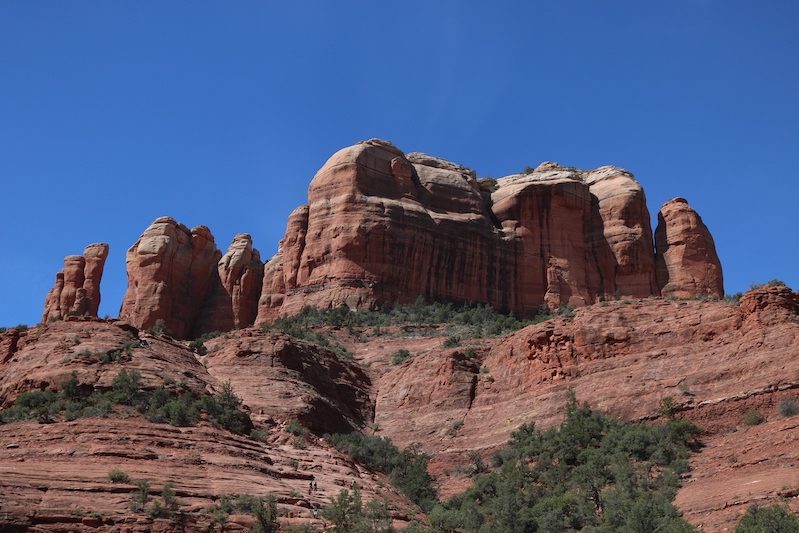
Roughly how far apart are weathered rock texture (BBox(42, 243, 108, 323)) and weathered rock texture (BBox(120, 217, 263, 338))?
2.97 m

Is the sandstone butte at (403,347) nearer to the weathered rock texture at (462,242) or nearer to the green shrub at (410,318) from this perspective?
the weathered rock texture at (462,242)

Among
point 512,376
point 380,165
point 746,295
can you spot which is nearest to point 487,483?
point 512,376

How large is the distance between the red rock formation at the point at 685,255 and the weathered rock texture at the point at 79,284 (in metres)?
41.5

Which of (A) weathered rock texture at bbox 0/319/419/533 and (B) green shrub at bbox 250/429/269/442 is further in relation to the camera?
(B) green shrub at bbox 250/429/269/442

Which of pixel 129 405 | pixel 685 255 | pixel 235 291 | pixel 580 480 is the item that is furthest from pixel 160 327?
pixel 580 480

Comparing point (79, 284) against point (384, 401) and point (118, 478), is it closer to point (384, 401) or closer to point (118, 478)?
point (384, 401)

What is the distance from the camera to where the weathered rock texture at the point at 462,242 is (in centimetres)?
7331

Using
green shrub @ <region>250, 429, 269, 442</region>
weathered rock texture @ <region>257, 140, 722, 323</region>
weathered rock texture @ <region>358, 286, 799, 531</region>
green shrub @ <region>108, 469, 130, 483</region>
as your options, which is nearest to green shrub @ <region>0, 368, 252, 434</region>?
green shrub @ <region>250, 429, 269, 442</region>

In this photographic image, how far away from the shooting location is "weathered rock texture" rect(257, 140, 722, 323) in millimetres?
73312

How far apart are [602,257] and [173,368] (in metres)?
39.5

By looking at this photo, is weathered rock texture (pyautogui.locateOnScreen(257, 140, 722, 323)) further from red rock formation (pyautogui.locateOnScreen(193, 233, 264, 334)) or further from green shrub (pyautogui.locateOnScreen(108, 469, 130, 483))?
green shrub (pyautogui.locateOnScreen(108, 469, 130, 483))

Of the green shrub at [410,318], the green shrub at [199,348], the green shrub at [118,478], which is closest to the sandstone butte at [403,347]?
the green shrub at [118,478]

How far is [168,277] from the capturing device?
8300 centimetres

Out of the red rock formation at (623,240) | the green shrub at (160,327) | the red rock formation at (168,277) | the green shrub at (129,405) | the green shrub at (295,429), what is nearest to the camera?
the green shrub at (129,405)
